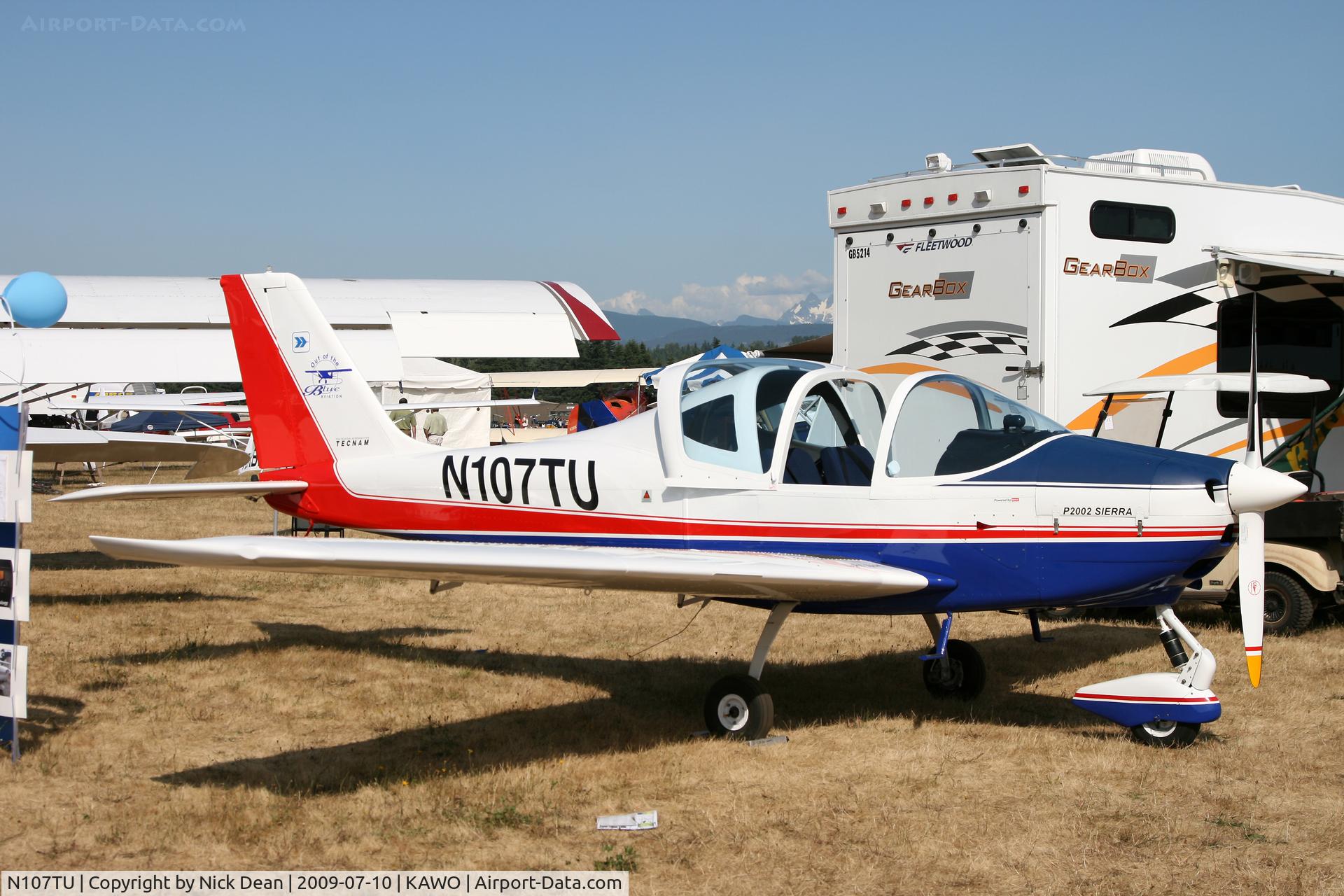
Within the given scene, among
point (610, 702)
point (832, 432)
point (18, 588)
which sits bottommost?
point (610, 702)

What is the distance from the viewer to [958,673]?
7.68 metres

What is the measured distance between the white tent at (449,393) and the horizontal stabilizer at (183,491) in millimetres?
23232

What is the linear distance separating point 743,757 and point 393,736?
207 centimetres

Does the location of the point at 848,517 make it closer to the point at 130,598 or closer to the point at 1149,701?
the point at 1149,701

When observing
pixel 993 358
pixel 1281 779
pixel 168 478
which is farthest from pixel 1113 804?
pixel 168 478

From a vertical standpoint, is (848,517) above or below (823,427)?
below

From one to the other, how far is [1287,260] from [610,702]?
661 cm

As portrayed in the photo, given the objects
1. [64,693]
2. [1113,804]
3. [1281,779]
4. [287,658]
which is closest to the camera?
[1113,804]

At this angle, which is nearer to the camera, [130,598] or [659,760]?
[659,760]

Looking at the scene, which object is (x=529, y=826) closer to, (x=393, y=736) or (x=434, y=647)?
(x=393, y=736)

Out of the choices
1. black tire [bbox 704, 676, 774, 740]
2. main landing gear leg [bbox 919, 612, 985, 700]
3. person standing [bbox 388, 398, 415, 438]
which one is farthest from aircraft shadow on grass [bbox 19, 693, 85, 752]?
person standing [bbox 388, 398, 415, 438]

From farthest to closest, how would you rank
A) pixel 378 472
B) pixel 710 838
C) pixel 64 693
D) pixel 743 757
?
pixel 378 472
pixel 64 693
pixel 743 757
pixel 710 838

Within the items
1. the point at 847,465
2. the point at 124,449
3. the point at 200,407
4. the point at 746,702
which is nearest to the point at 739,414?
the point at 847,465

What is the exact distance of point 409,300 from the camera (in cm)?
3206
